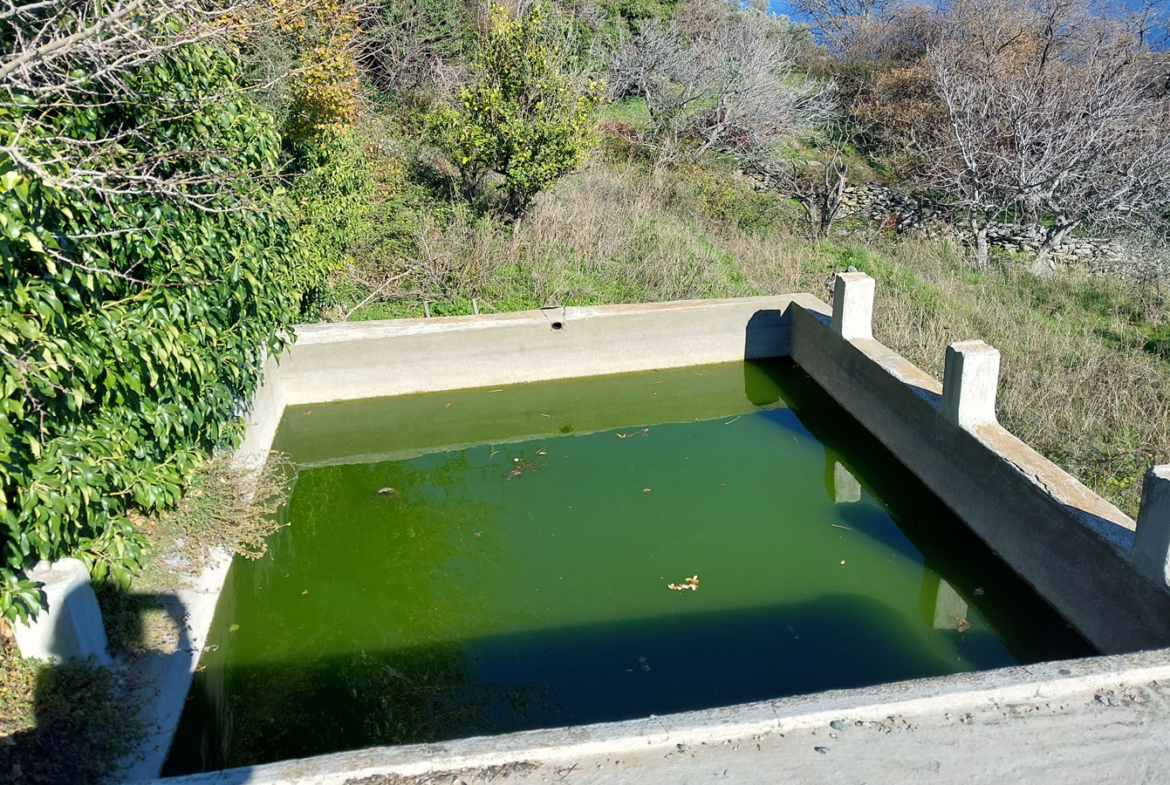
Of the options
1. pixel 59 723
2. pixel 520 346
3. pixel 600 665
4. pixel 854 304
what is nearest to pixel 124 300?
pixel 59 723

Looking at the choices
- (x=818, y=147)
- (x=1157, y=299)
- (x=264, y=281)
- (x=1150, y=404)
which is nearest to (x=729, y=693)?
(x=264, y=281)

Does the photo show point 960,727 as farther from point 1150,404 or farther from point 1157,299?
point 1157,299

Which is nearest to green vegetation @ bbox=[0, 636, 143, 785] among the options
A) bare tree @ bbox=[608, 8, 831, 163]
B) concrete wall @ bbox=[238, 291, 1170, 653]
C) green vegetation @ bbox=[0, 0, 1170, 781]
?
green vegetation @ bbox=[0, 0, 1170, 781]

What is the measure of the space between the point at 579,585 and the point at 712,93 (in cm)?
1280

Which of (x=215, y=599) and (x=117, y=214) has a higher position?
(x=117, y=214)

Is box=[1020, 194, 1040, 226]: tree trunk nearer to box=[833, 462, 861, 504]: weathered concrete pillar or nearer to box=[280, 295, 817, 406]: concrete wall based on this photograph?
box=[280, 295, 817, 406]: concrete wall

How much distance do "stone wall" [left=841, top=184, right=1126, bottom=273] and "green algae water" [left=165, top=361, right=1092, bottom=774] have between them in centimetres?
697

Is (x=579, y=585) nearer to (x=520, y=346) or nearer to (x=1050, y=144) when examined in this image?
(x=520, y=346)

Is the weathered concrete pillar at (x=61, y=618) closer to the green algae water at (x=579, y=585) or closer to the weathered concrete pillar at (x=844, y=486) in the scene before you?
the green algae water at (x=579, y=585)

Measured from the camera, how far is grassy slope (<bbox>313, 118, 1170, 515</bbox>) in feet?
22.1

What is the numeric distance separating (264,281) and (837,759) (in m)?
4.45

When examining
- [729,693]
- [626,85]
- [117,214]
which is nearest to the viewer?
[117,214]

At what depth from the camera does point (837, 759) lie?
3252mm

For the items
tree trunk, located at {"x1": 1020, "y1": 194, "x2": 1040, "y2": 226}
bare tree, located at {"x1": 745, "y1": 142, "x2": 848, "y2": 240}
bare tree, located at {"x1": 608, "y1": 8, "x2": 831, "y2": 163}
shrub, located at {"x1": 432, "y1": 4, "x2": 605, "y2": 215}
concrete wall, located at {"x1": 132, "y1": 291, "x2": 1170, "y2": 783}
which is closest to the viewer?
concrete wall, located at {"x1": 132, "y1": 291, "x2": 1170, "y2": 783}
